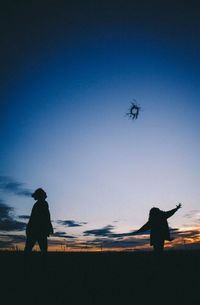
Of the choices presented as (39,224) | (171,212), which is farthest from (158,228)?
(39,224)

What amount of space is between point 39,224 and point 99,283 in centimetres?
435

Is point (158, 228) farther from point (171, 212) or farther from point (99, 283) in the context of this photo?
point (99, 283)

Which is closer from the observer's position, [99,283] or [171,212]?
[99,283]

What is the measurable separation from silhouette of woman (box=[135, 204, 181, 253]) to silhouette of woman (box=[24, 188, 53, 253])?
3828 millimetres

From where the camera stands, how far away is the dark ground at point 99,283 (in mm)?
6293

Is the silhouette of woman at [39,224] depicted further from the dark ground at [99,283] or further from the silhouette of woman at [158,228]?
the silhouette of woman at [158,228]

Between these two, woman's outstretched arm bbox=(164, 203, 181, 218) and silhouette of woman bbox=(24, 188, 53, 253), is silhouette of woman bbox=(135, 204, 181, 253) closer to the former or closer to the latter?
woman's outstretched arm bbox=(164, 203, 181, 218)

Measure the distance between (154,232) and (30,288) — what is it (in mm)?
5917

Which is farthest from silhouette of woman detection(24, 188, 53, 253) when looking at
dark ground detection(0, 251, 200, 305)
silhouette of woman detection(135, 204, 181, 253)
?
silhouette of woman detection(135, 204, 181, 253)

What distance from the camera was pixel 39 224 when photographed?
37.8 feet

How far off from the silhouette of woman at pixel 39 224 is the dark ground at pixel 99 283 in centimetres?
67

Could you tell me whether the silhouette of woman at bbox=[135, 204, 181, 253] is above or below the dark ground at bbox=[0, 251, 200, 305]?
above

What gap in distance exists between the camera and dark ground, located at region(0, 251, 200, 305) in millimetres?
6293

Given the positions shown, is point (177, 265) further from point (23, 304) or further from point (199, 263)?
point (23, 304)
